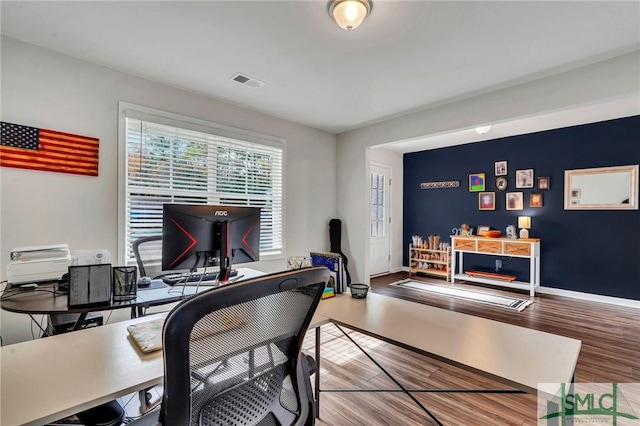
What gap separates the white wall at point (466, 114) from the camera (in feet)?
8.33

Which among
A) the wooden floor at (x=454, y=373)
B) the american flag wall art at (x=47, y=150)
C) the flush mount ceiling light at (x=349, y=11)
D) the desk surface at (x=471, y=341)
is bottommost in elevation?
the wooden floor at (x=454, y=373)

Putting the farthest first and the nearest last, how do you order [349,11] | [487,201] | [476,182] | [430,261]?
[430,261] < [476,182] < [487,201] < [349,11]

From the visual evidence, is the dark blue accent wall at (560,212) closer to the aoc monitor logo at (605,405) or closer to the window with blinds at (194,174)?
the aoc monitor logo at (605,405)

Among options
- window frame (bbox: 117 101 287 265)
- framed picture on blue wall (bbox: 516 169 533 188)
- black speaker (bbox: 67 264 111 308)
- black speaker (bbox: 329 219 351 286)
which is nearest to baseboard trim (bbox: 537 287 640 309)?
framed picture on blue wall (bbox: 516 169 533 188)

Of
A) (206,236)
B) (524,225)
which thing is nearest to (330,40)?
(206,236)

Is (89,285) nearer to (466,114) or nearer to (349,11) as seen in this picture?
(349,11)

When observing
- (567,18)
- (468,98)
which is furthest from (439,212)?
(567,18)

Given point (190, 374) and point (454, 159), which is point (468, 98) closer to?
point (454, 159)

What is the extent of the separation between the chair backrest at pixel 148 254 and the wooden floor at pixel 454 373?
1638 mm

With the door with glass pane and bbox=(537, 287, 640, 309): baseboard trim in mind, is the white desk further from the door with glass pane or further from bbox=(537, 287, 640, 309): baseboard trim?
the door with glass pane

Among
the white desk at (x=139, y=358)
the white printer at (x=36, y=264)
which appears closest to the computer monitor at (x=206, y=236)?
the white desk at (x=139, y=358)

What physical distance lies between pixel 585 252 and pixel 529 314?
1.69 metres

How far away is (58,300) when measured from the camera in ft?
5.43

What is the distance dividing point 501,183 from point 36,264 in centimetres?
618
